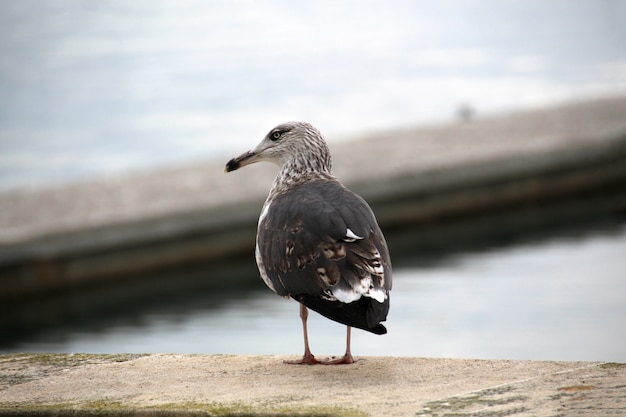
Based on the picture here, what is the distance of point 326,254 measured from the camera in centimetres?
493

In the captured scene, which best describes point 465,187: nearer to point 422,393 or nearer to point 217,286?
point 217,286

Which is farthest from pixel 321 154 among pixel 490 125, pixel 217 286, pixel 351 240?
pixel 490 125

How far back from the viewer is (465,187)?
51.6ft

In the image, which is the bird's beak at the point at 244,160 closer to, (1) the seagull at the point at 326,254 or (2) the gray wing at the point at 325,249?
(1) the seagull at the point at 326,254

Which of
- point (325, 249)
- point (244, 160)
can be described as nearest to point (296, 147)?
point (244, 160)

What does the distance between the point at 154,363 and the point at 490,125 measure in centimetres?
Result: 1507

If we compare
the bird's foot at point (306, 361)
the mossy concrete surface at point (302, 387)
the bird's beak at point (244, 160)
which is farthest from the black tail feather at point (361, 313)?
the bird's beak at point (244, 160)

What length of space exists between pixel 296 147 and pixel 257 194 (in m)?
8.43

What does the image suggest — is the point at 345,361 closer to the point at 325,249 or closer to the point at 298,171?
the point at 325,249

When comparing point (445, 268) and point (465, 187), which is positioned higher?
point (465, 187)

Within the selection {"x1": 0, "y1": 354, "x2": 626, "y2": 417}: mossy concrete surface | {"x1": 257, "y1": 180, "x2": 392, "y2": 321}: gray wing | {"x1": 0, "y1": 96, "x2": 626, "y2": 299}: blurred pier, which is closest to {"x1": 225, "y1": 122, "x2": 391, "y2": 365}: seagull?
{"x1": 257, "y1": 180, "x2": 392, "y2": 321}: gray wing

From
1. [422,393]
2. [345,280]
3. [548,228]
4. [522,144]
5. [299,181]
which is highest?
[522,144]

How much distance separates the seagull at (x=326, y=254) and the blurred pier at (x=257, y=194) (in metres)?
7.37

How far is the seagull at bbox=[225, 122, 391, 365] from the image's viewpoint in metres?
4.72
